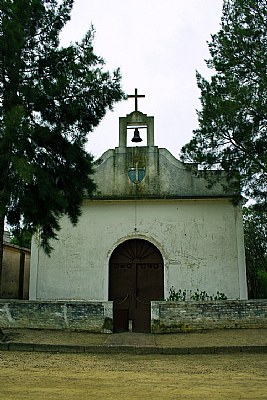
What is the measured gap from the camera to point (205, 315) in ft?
45.4

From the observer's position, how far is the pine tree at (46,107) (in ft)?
38.9

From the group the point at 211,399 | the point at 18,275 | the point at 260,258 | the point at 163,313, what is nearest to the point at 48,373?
the point at 211,399

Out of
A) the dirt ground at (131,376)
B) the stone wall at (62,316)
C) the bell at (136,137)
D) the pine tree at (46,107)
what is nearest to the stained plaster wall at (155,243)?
the bell at (136,137)

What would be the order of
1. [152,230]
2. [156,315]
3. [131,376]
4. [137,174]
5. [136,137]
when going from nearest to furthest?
[131,376] < [156,315] < [152,230] < [137,174] < [136,137]

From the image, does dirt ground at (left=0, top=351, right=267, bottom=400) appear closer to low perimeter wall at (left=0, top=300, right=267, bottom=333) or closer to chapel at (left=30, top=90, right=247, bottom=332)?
low perimeter wall at (left=0, top=300, right=267, bottom=333)

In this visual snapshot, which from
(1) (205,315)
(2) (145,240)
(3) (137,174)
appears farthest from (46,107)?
(1) (205,315)

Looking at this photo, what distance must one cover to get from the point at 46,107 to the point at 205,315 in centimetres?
735

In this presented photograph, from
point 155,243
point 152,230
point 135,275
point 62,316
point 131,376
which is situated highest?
point 152,230

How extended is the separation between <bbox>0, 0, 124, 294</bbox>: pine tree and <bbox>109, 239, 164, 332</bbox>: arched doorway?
392cm

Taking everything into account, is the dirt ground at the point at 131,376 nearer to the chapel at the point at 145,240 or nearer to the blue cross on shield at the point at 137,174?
the chapel at the point at 145,240

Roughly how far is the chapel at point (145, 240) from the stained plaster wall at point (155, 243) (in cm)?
3

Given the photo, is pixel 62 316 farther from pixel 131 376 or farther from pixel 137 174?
pixel 131 376

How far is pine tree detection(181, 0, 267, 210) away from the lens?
1425cm

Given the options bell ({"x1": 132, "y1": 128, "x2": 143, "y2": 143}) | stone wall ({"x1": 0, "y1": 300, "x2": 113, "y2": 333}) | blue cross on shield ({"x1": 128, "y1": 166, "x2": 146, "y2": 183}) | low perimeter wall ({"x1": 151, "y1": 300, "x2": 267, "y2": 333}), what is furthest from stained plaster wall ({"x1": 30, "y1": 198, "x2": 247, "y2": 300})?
stone wall ({"x1": 0, "y1": 300, "x2": 113, "y2": 333})
